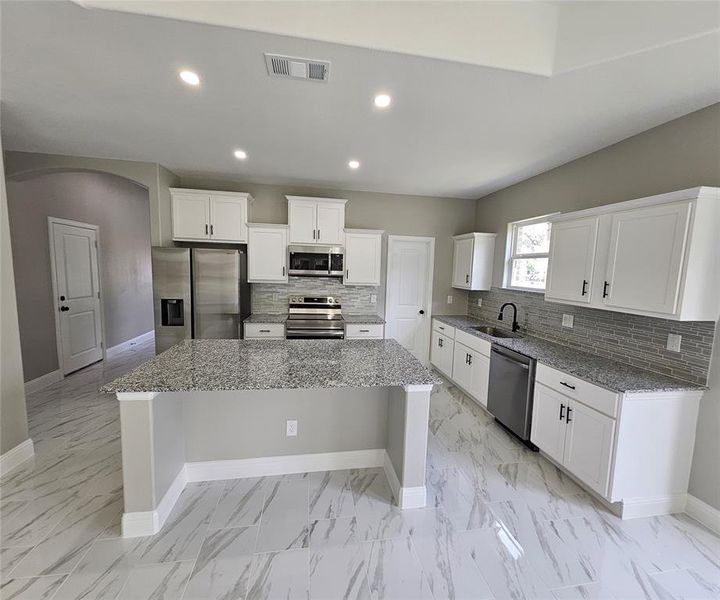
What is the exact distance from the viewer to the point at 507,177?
148 inches

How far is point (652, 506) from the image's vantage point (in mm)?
2115

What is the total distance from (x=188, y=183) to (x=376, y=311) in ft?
10.5

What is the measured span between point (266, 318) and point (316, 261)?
1028mm

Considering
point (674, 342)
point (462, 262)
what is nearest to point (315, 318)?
point (462, 262)

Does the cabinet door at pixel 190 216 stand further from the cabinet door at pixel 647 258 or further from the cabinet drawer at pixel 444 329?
the cabinet door at pixel 647 258

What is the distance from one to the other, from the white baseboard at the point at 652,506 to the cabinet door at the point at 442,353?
2.33m

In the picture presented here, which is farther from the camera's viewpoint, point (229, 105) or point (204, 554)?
point (229, 105)

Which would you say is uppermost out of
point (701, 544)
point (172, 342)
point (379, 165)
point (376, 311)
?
point (379, 165)

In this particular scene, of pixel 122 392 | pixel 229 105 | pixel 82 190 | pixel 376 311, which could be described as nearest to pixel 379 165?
pixel 229 105

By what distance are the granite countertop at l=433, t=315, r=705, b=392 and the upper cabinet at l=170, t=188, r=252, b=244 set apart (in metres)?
3.39

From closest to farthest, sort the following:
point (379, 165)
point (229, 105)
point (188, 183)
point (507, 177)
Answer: point (229, 105)
point (379, 165)
point (507, 177)
point (188, 183)

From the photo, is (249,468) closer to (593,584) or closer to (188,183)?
(593,584)

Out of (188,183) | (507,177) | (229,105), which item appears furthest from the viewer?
(188,183)

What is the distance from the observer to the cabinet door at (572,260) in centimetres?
256
